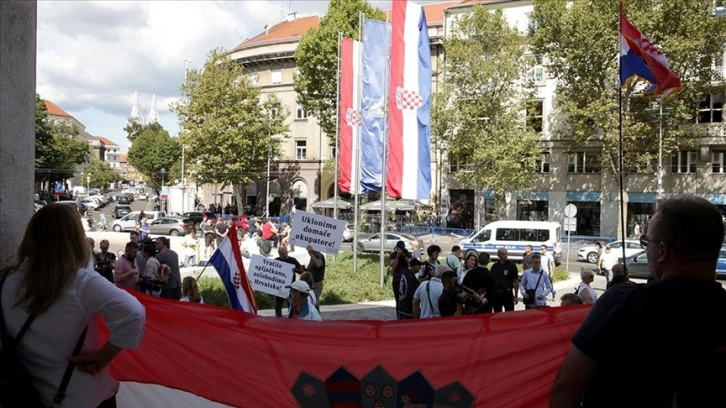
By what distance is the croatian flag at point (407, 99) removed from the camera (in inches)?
658

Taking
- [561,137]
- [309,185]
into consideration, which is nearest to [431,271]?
[561,137]

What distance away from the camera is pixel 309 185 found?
63.1 meters

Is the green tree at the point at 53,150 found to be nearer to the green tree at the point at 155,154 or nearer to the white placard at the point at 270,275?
the green tree at the point at 155,154

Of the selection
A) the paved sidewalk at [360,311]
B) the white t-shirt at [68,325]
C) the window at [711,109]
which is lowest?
the paved sidewalk at [360,311]

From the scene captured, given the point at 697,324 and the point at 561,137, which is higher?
the point at 561,137

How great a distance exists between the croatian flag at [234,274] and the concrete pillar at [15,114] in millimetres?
4103

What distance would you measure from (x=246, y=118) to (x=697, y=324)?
54.8m

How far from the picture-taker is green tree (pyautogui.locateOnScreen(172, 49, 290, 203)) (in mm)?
55062

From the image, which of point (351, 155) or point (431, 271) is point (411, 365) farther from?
point (351, 155)

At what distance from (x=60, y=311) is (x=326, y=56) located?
49357mm

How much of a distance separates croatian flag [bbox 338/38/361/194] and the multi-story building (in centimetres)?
3027

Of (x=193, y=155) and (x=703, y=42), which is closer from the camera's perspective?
(x=703, y=42)

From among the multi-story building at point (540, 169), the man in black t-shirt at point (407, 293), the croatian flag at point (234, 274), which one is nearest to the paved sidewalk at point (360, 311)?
the man in black t-shirt at point (407, 293)

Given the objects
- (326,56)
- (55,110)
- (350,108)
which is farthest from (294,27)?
(55,110)
